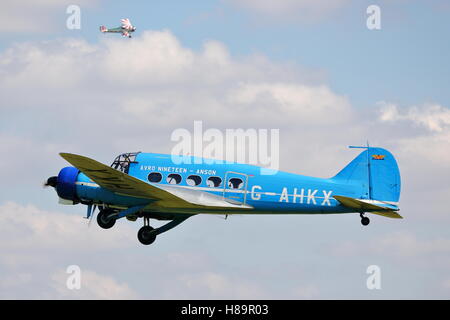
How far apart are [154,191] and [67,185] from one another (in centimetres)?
361

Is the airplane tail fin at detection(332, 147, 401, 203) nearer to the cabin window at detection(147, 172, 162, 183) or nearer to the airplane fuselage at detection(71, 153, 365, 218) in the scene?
the airplane fuselage at detection(71, 153, 365, 218)

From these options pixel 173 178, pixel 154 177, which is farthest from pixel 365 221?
pixel 154 177

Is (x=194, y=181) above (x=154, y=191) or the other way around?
above

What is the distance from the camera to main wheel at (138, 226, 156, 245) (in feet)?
136

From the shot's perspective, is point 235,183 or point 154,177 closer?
point 235,183

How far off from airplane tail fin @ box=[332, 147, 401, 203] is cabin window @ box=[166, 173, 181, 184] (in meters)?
5.83

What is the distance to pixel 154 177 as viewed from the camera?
39.5m

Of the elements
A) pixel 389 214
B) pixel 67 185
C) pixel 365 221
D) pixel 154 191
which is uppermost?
pixel 67 185

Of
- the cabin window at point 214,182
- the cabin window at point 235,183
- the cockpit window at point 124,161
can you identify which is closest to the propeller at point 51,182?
the cockpit window at point 124,161

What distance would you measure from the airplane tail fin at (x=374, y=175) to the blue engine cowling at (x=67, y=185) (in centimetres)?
988

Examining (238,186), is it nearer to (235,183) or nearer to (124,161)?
(235,183)
